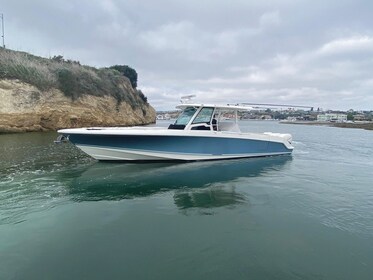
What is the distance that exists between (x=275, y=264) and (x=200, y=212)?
2.55 metres

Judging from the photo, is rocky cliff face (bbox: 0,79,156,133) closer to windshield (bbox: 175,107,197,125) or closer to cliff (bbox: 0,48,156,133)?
cliff (bbox: 0,48,156,133)

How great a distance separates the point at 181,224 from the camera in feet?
19.4

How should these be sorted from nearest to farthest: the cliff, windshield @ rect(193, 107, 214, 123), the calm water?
the calm water < windshield @ rect(193, 107, 214, 123) < the cliff

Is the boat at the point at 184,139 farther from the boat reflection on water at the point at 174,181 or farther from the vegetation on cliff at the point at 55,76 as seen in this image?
the vegetation on cliff at the point at 55,76

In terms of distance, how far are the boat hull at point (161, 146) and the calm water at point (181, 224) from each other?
1082 mm

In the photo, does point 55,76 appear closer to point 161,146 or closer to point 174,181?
point 161,146

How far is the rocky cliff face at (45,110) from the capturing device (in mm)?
26266

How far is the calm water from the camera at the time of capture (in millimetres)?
4215

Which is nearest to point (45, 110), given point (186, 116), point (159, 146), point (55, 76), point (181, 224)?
point (55, 76)

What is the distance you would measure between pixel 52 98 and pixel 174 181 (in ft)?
83.9

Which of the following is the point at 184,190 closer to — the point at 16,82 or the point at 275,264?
the point at 275,264

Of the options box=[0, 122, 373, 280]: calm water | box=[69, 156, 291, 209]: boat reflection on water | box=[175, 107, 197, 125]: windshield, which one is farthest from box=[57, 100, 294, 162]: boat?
box=[0, 122, 373, 280]: calm water

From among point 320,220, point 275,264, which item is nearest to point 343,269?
point 275,264

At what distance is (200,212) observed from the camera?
6668 mm
